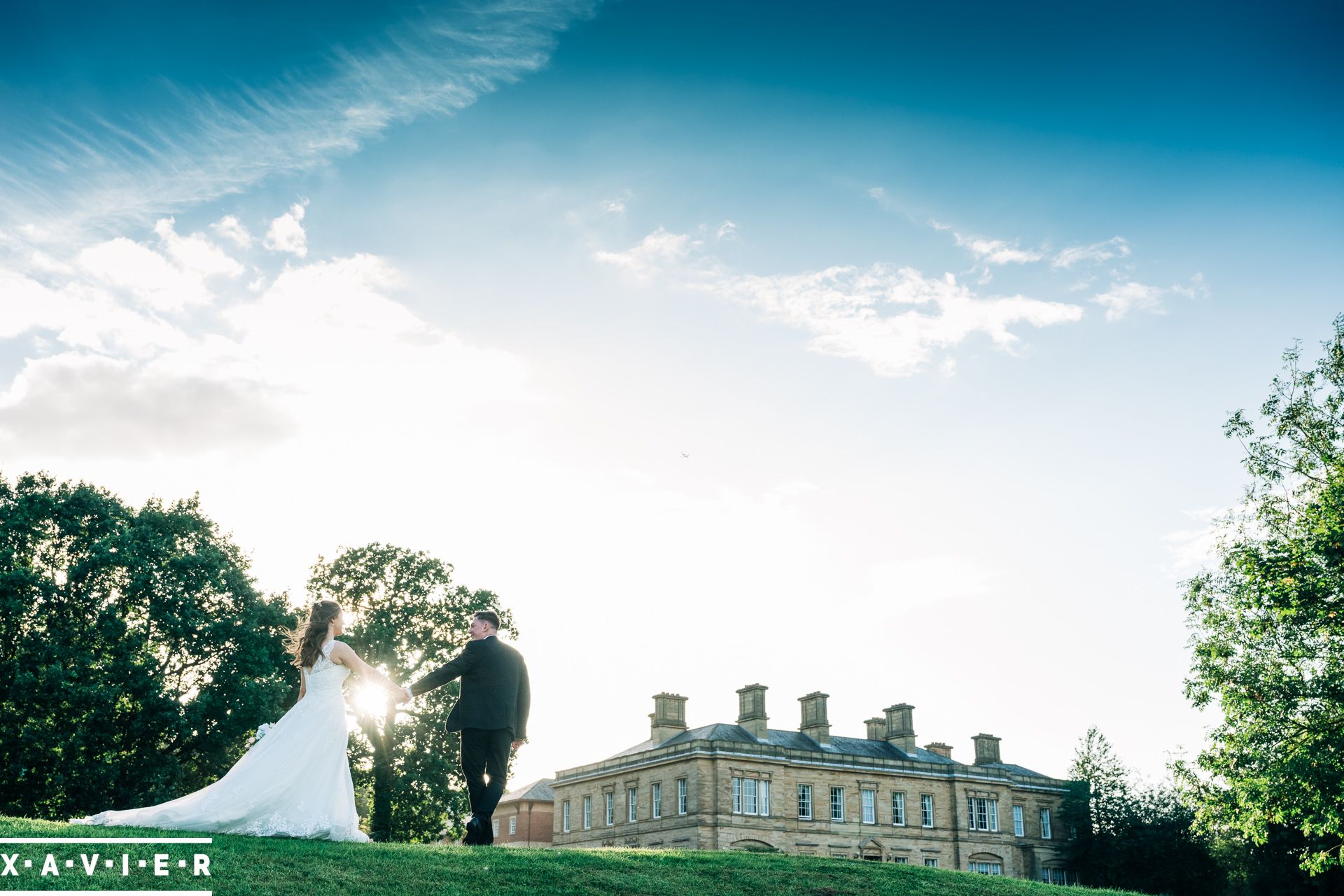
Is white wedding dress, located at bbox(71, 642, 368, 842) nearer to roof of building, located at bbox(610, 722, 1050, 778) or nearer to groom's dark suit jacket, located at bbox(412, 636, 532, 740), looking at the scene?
groom's dark suit jacket, located at bbox(412, 636, 532, 740)

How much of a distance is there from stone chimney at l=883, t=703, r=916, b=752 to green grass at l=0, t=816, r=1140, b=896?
54.3 metres

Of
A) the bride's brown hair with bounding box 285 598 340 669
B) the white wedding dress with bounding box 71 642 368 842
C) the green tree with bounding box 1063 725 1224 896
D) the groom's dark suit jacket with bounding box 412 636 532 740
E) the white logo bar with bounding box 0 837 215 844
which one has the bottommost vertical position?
the green tree with bounding box 1063 725 1224 896

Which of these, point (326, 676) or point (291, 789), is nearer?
point (291, 789)

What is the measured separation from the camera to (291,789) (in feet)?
37.6

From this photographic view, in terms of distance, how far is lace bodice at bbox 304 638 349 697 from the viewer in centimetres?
1209

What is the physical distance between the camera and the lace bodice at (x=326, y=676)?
12.1 m

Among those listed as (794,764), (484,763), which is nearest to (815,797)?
(794,764)

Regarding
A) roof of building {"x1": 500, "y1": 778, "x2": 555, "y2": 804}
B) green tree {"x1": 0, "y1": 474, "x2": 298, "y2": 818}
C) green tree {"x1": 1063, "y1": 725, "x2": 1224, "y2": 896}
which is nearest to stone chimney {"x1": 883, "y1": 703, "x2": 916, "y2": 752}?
green tree {"x1": 1063, "y1": 725, "x2": 1224, "y2": 896}

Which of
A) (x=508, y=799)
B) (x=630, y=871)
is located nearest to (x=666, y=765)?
(x=508, y=799)

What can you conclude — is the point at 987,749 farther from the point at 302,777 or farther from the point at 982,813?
the point at 302,777

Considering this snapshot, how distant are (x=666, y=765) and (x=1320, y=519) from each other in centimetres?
3845

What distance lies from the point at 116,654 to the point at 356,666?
93.8 feet

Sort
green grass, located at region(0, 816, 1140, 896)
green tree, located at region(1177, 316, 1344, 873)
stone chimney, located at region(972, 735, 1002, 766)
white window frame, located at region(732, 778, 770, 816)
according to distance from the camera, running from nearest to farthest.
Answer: green grass, located at region(0, 816, 1140, 896) → green tree, located at region(1177, 316, 1344, 873) → white window frame, located at region(732, 778, 770, 816) → stone chimney, located at region(972, 735, 1002, 766)

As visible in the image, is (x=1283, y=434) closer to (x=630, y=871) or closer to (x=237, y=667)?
(x=630, y=871)
